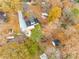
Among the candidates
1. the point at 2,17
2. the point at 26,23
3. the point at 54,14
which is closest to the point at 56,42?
the point at 54,14

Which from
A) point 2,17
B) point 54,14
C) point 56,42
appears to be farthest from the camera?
point 2,17

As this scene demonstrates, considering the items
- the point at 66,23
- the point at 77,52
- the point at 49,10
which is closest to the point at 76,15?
the point at 66,23

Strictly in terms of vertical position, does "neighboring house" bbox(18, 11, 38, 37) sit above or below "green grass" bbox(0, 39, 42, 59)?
above

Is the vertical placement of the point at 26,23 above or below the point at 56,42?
above

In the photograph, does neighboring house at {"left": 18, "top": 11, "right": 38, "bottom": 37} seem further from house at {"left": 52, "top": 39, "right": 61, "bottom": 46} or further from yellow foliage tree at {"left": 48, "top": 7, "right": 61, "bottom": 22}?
house at {"left": 52, "top": 39, "right": 61, "bottom": 46}

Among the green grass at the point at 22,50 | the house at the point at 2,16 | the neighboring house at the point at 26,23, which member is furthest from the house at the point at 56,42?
the house at the point at 2,16

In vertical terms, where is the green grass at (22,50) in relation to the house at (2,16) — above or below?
below

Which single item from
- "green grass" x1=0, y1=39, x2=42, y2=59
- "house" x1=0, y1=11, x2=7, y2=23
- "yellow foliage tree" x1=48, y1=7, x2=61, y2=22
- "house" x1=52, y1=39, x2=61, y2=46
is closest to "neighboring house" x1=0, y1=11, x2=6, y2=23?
"house" x1=0, y1=11, x2=7, y2=23

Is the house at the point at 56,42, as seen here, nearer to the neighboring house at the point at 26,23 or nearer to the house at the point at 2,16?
the neighboring house at the point at 26,23

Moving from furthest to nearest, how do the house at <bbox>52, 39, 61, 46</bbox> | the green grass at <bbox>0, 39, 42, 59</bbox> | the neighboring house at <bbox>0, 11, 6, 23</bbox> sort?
1. the neighboring house at <bbox>0, 11, 6, 23</bbox>
2. the house at <bbox>52, 39, 61, 46</bbox>
3. the green grass at <bbox>0, 39, 42, 59</bbox>

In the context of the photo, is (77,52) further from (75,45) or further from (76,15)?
(76,15)

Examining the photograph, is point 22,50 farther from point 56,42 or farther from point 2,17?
point 2,17
